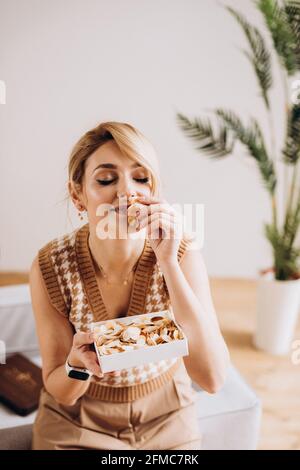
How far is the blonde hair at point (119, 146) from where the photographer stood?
648 millimetres

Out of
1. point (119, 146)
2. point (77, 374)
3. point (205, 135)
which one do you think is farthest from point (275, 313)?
point (119, 146)

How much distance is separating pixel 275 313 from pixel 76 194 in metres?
1.12

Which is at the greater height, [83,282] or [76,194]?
[76,194]

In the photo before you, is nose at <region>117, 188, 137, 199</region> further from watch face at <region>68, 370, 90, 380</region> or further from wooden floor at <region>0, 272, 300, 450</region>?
wooden floor at <region>0, 272, 300, 450</region>

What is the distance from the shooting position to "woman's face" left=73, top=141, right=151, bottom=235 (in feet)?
2.14

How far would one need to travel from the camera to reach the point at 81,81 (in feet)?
2.31

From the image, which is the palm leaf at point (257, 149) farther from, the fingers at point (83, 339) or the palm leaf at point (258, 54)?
the fingers at point (83, 339)

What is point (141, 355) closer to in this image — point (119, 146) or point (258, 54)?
point (119, 146)

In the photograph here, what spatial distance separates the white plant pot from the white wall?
897 millimetres

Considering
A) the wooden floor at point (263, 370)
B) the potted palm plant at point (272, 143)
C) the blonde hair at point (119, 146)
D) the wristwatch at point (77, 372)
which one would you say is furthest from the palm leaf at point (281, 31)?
the wristwatch at point (77, 372)

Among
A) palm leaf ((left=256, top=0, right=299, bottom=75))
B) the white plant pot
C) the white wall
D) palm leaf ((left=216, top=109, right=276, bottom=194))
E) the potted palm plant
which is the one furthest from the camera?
the white plant pot

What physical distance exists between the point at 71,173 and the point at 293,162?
0.93 metres

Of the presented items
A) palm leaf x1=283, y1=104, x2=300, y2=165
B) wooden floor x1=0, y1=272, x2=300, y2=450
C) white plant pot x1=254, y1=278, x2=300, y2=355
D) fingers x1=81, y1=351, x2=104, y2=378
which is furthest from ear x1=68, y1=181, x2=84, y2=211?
white plant pot x1=254, y1=278, x2=300, y2=355

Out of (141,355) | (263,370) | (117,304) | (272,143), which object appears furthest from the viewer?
(263,370)
